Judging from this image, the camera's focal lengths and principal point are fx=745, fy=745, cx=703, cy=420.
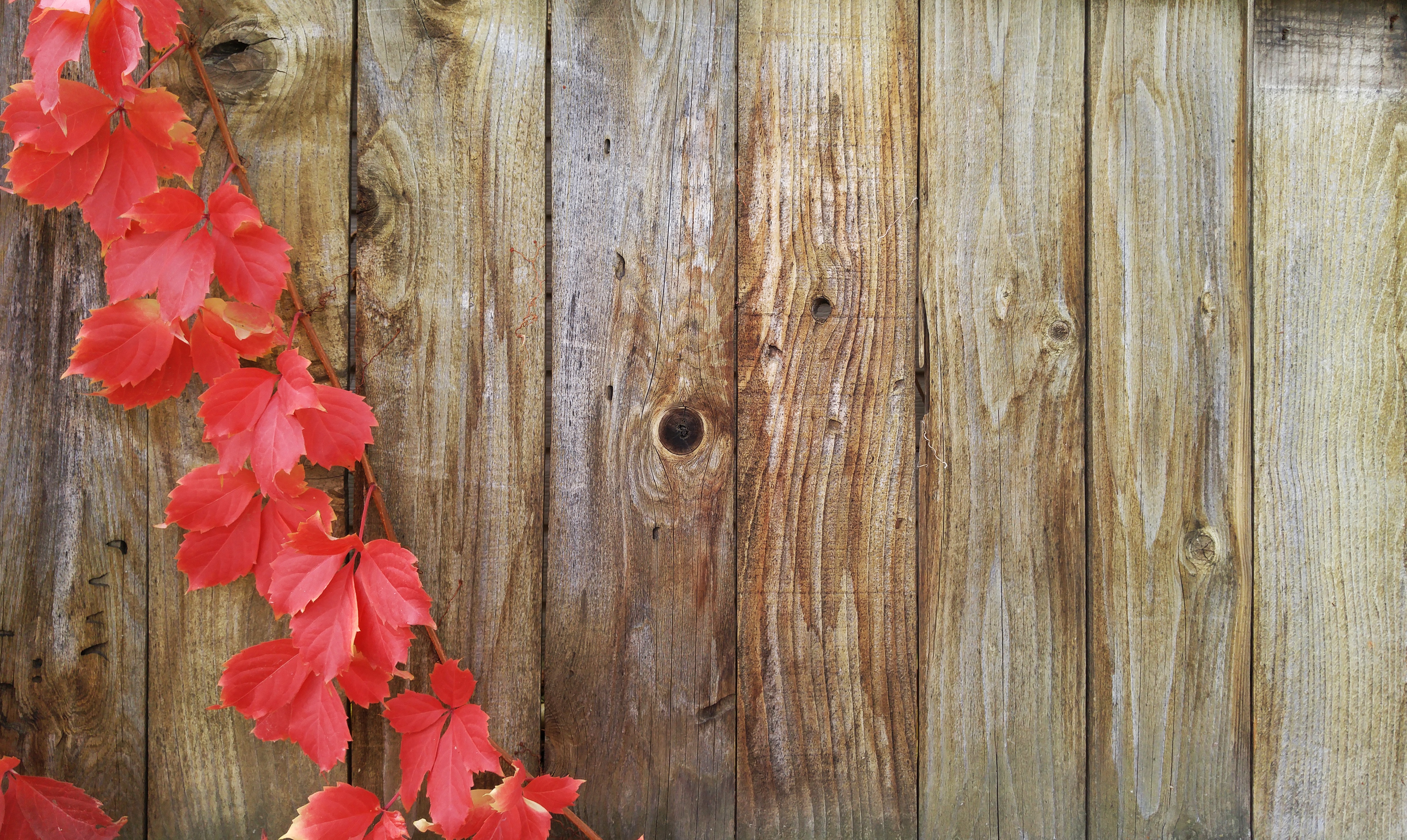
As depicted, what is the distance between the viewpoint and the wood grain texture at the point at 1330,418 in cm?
93

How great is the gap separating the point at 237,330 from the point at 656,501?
1.62 feet

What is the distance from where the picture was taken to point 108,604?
0.88 meters

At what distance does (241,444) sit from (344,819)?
407 millimetres

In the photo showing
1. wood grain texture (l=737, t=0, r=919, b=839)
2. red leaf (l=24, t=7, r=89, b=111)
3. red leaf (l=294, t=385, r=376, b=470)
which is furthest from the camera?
wood grain texture (l=737, t=0, r=919, b=839)

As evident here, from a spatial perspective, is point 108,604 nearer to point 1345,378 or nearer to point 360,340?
point 360,340

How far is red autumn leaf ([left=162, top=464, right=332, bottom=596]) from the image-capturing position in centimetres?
81

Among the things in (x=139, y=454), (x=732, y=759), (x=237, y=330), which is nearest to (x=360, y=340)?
(x=237, y=330)

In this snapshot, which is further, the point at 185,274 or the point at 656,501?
the point at 656,501

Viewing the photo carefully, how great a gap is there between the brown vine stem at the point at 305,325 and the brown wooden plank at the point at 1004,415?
496mm

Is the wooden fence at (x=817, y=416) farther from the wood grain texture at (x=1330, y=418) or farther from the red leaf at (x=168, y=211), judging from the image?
the red leaf at (x=168, y=211)

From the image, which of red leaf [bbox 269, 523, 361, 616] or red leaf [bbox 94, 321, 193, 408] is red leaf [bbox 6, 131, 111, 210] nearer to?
red leaf [bbox 94, 321, 193, 408]

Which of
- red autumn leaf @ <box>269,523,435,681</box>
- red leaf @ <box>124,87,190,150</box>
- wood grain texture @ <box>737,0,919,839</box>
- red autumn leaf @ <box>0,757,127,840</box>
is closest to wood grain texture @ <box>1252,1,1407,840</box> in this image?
wood grain texture @ <box>737,0,919,839</box>

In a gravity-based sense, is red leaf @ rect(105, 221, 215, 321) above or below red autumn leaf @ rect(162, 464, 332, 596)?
above

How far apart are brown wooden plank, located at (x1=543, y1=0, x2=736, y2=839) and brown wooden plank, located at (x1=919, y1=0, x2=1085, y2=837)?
0.26 meters
